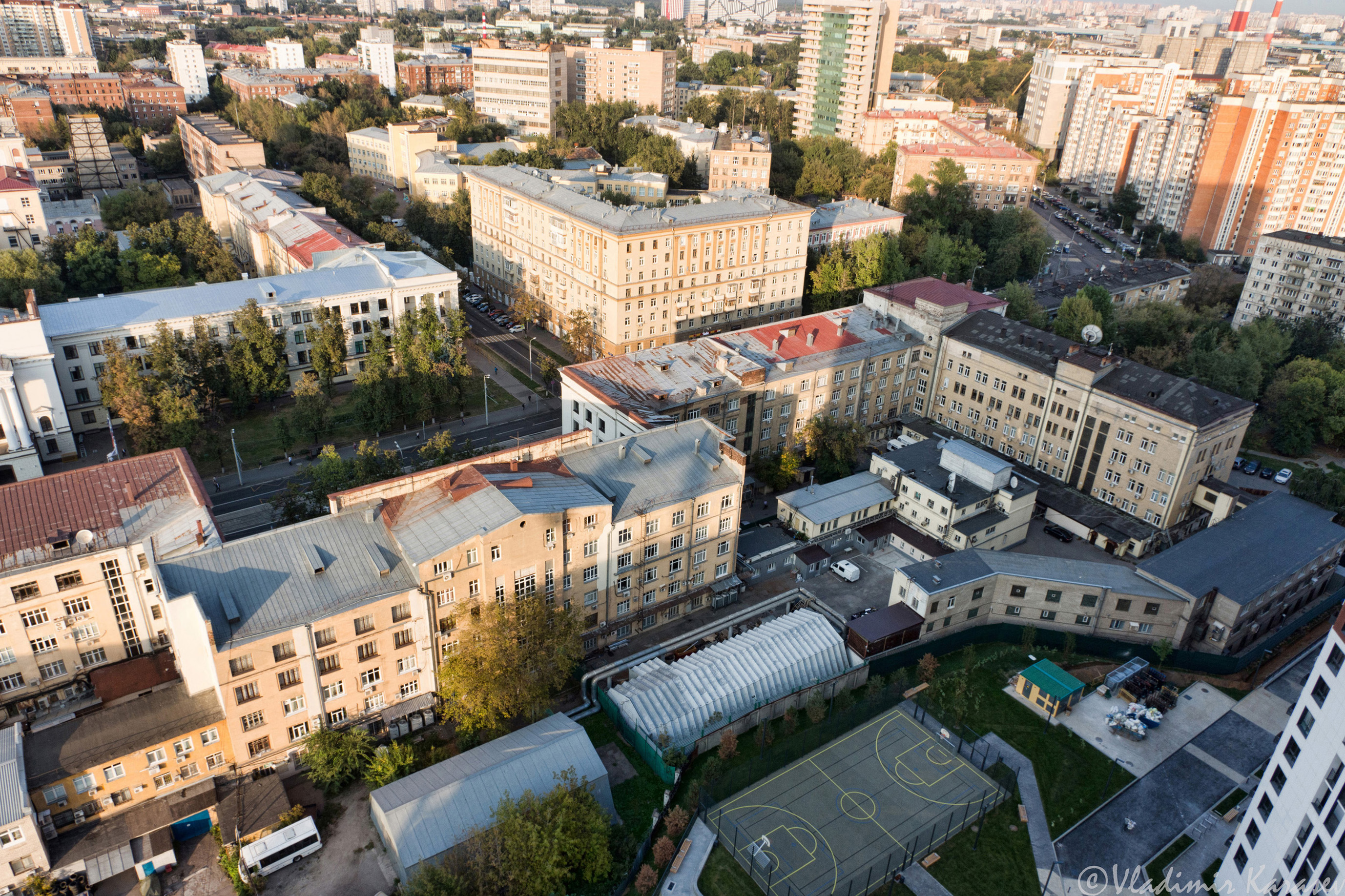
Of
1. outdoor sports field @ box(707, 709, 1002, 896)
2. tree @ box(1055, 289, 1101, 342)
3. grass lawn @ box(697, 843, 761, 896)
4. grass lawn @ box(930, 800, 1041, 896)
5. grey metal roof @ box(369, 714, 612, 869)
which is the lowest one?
grass lawn @ box(930, 800, 1041, 896)

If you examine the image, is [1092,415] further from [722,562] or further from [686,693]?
[686,693]

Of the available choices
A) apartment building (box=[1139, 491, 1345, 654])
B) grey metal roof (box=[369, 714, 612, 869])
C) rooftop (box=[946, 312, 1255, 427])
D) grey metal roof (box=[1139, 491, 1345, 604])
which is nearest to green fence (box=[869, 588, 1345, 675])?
apartment building (box=[1139, 491, 1345, 654])

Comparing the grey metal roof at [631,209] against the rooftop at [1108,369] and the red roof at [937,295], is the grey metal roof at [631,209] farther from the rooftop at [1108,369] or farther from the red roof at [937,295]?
the rooftop at [1108,369]

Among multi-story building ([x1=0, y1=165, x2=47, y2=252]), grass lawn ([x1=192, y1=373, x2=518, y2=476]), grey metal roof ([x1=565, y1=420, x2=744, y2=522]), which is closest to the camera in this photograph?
grey metal roof ([x1=565, y1=420, x2=744, y2=522])

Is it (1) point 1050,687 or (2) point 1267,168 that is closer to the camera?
(1) point 1050,687

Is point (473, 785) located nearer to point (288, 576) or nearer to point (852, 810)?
point (288, 576)

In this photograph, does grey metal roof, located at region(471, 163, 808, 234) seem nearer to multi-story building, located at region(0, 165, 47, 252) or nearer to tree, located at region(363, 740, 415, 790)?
multi-story building, located at region(0, 165, 47, 252)

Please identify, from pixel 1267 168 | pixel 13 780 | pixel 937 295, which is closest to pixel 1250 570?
pixel 937 295

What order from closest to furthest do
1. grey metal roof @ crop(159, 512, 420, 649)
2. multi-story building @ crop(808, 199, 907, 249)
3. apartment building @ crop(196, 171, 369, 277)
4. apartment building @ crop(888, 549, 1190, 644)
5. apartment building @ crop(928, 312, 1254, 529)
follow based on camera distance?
grey metal roof @ crop(159, 512, 420, 649), apartment building @ crop(888, 549, 1190, 644), apartment building @ crop(928, 312, 1254, 529), apartment building @ crop(196, 171, 369, 277), multi-story building @ crop(808, 199, 907, 249)
